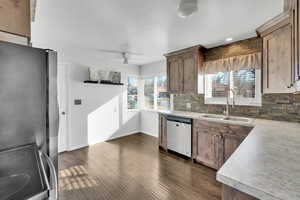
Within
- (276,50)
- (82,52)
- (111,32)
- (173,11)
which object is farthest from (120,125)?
(276,50)

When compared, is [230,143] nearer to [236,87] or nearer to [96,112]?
[236,87]

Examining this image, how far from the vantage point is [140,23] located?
2072 millimetres

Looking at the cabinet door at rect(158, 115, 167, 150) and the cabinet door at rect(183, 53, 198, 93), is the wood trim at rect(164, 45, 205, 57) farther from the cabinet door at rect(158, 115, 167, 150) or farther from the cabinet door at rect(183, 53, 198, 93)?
the cabinet door at rect(158, 115, 167, 150)

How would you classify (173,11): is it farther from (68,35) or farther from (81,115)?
(81,115)

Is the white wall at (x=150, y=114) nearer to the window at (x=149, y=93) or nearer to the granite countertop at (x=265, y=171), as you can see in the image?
the window at (x=149, y=93)

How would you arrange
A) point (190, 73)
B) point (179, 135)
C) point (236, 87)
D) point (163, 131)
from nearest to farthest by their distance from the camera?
point (236, 87) → point (179, 135) → point (190, 73) → point (163, 131)

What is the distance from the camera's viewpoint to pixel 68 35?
7.98ft

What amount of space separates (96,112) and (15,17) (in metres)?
3.43

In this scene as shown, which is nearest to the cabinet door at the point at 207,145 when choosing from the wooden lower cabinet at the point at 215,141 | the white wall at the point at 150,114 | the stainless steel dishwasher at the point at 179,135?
the wooden lower cabinet at the point at 215,141

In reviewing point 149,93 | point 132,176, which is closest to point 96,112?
point 149,93

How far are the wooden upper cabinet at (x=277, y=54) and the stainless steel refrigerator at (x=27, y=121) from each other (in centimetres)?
225

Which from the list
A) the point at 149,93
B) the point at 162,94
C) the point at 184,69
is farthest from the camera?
the point at 149,93

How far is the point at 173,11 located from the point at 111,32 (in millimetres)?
1088

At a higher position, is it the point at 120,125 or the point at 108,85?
the point at 108,85
